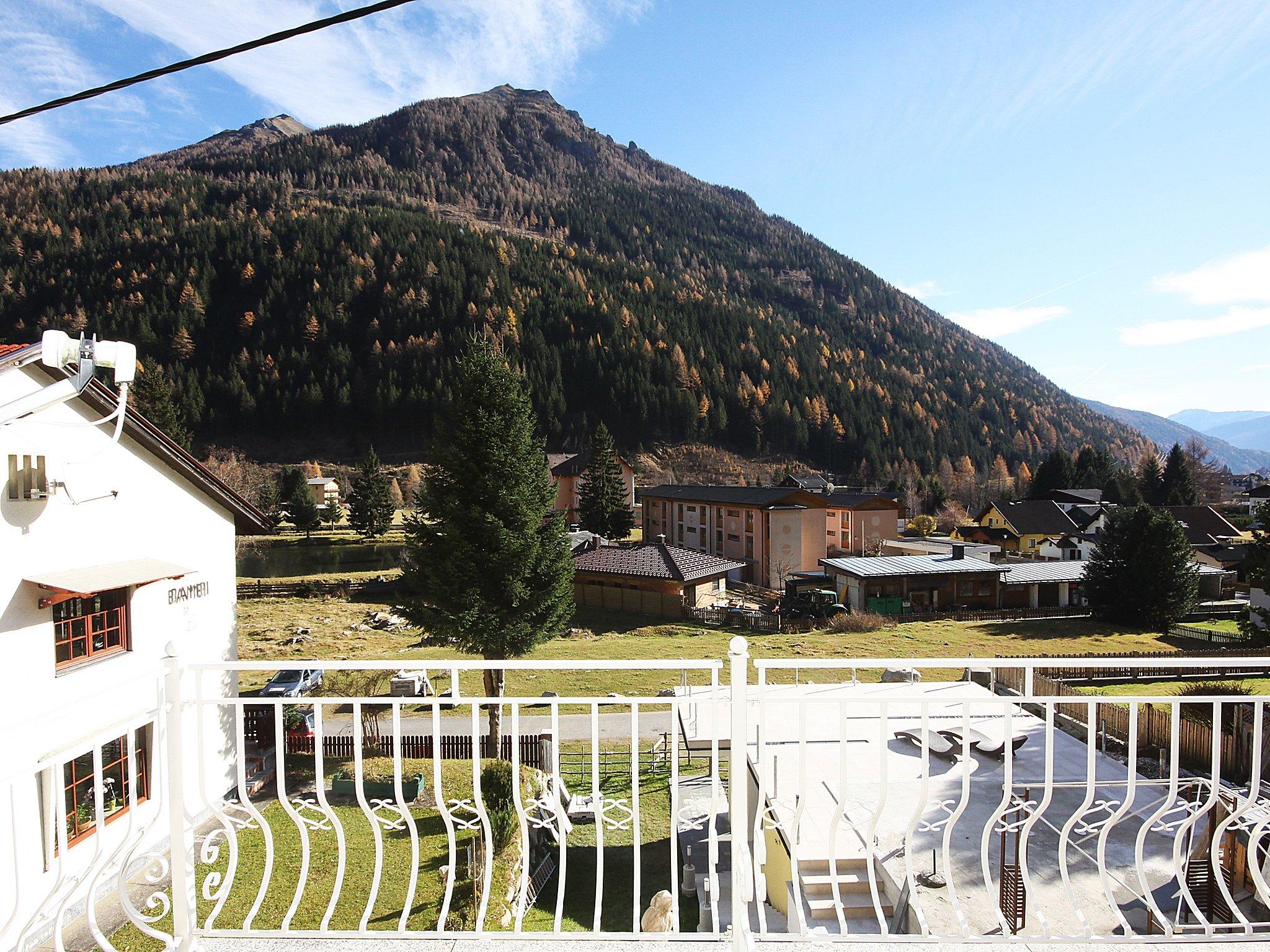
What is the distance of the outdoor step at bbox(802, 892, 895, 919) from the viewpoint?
6.49 meters

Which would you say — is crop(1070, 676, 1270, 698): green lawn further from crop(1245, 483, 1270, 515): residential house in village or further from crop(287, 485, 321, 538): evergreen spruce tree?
crop(1245, 483, 1270, 515): residential house in village

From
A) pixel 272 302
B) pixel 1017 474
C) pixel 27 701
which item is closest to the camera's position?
pixel 27 701

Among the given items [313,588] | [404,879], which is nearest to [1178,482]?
[313,588]

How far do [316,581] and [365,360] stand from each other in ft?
277

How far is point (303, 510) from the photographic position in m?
55.2

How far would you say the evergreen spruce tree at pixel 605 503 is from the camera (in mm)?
50594

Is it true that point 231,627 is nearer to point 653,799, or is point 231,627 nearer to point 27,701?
point 27,701

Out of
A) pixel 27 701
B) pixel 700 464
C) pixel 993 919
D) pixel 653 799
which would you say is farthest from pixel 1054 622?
pixel 700 464

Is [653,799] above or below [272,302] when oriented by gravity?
below

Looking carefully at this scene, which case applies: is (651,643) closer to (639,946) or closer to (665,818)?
(665,818)

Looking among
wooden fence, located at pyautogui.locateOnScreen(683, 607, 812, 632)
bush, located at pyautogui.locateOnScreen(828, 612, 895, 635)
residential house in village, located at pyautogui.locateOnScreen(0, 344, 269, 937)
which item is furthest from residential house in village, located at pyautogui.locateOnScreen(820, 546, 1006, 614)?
residential house in village, located at pyautogui.locateOnScreen(0, 344, 269, 937)

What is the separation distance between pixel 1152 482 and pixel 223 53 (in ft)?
282

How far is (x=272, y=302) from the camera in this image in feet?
388

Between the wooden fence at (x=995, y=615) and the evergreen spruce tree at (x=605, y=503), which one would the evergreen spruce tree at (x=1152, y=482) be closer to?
the wooden fence at (x=995, y=615)
